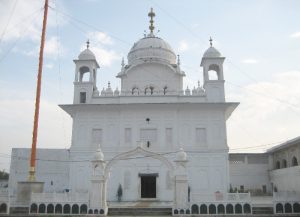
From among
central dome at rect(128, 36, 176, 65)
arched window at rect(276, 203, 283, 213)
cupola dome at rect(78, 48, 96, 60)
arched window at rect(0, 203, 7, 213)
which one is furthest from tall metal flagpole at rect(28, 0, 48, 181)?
arched window at rect(276, 203, 283, 213)

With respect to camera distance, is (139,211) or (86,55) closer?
(139,211)

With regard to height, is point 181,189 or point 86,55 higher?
point 86,55

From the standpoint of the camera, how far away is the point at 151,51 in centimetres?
2847

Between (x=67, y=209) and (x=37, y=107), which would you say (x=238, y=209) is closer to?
(x=67, y=209)

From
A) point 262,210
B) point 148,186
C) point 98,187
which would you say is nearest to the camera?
point 262,210

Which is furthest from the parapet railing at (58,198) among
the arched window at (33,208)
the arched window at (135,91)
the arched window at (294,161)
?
the arched window at (294,161)

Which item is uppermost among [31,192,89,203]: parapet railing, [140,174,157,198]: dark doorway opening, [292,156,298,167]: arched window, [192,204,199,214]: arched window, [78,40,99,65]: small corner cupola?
[78,40,99,65]: small corner cupola

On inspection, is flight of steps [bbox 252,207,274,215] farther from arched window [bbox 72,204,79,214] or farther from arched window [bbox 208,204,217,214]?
arched window [bbox 72,204,79,214]

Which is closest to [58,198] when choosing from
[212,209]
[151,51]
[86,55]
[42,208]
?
[42,208]

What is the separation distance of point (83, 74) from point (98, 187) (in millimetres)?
11509

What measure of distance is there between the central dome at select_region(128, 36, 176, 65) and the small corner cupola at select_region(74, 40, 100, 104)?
161 inches

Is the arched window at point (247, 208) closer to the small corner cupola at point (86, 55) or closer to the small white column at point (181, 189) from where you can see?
the small white column at point (181, 189)

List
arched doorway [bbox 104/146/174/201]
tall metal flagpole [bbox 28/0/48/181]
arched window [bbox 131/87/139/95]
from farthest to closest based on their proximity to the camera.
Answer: arched window [bbox 131/87/139/95] < arched doorway [bbox 104/146/174/201] < tall metal flagpole [bbox 28/0/48/181]

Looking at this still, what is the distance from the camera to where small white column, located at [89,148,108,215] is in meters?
16.2
